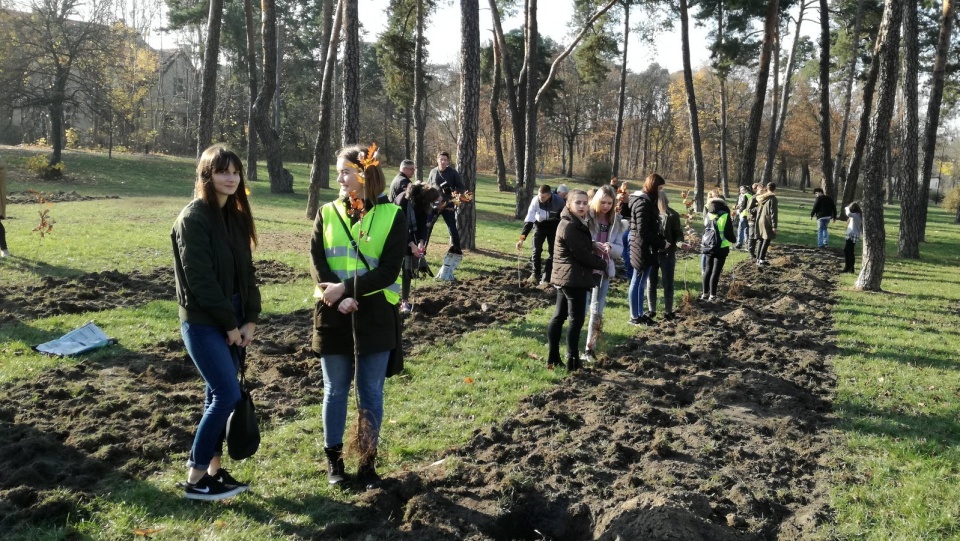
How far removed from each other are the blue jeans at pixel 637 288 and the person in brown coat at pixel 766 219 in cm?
710

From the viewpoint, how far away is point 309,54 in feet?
142

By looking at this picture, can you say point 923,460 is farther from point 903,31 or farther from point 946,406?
point 903,31

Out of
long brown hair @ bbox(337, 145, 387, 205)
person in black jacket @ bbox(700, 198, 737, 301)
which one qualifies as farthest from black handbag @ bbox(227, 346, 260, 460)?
person in black jacket @ bbox(700, 198, 737, 301)

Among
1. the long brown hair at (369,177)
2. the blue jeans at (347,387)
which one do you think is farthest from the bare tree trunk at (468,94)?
the blue jeans at (347,387)

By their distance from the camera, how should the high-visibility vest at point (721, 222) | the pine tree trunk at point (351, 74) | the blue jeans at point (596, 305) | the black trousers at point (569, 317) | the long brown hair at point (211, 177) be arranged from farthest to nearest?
the pine tree trunk at point (351, 74) < the high-visibility vest at point (721, 222) < the blue jeans at point (596, 305) < the black trousers at point (569, 317) < the long brown hair at point (211, 177)

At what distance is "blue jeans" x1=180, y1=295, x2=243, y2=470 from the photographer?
3586 mm

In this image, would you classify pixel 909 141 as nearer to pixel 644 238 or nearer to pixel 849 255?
pixel 849 255

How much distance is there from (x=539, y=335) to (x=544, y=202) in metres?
3.79

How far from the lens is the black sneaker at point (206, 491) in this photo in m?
3.88

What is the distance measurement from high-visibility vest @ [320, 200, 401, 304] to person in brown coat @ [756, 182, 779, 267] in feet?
42.5

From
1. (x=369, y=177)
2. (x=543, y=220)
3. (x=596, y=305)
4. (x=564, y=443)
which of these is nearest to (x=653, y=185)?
(x=596, y=305)

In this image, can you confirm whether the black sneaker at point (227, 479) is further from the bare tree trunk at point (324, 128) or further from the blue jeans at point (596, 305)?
the bare tree trunk at point (324, 128)

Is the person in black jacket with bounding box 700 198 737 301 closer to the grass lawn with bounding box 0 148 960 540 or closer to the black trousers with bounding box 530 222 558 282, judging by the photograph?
the grass lawn with bounding box 0 148 960 540

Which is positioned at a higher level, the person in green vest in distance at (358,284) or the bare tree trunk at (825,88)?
the bare tree trunk at (825,88)
